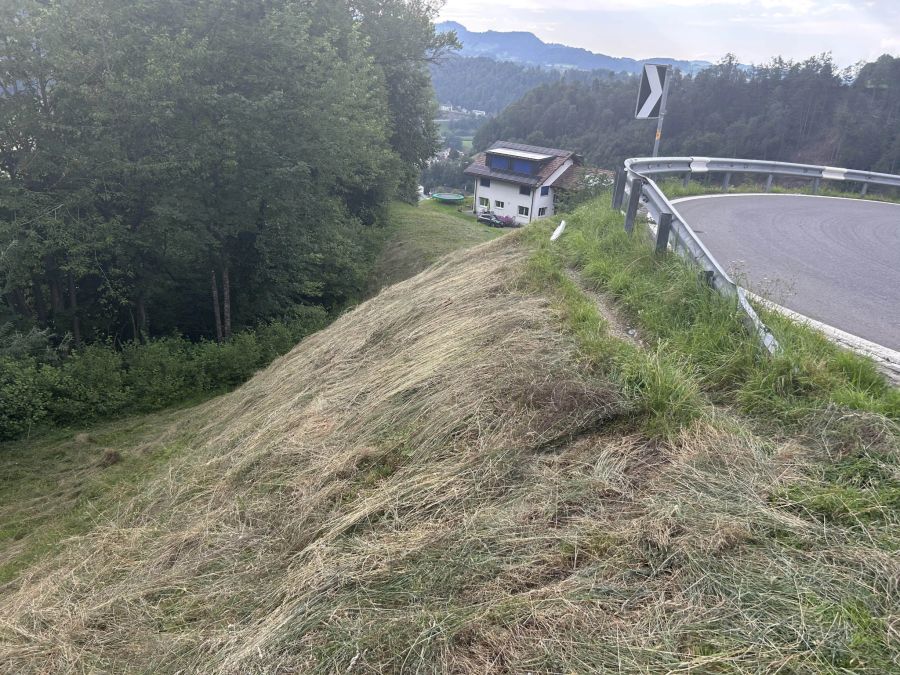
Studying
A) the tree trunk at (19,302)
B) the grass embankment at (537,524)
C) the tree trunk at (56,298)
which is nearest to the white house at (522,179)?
the tree trunk at (56,298)

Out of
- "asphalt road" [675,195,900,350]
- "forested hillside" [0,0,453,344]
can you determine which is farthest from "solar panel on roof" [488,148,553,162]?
"asphalt road" [675,195,900,350]

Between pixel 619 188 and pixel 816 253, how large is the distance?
286 centimetres

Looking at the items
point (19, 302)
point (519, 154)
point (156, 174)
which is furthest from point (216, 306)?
point (519, 154)

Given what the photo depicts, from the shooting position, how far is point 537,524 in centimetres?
331

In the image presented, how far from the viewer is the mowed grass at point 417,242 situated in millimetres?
17906

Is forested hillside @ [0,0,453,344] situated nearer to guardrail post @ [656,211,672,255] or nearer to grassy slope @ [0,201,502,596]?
grassy slope @ [0,201,502,596]

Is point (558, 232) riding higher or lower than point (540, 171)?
higher

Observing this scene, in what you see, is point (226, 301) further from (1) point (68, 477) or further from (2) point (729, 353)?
(2) point (729, 353)

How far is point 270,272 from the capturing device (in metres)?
15.4

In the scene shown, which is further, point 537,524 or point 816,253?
point 816,253

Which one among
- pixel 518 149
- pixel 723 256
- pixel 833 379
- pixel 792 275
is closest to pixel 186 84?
pixel 723 256

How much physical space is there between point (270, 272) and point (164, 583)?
12.2 m

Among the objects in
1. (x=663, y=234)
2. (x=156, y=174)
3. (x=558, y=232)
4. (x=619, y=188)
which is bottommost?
(x=558, y=232)

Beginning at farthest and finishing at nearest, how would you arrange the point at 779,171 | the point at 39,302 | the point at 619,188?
the point at 39,302, the point at 779,171, the point at 619,188
